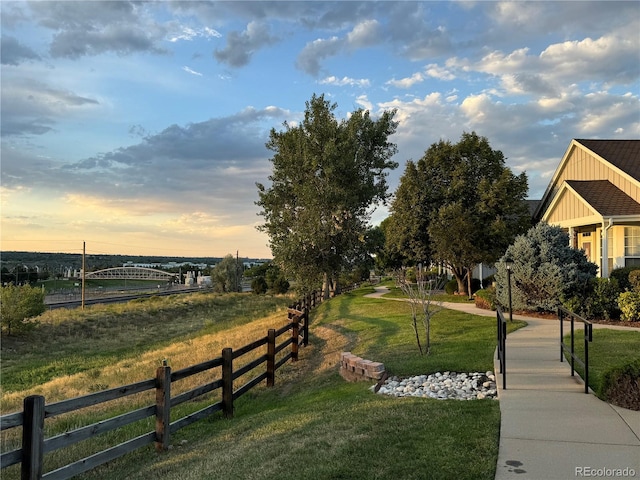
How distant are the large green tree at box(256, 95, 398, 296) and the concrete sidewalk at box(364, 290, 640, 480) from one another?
66.8ft

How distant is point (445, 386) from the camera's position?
7.66 m

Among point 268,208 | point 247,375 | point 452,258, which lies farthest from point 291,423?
point 268,208

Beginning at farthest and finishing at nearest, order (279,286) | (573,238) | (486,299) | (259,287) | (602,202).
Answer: (259,287)
(279,286)
(573,238)
(602,202)
(486,299)

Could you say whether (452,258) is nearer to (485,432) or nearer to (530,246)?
(530,246)

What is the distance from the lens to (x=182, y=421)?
22.6ft

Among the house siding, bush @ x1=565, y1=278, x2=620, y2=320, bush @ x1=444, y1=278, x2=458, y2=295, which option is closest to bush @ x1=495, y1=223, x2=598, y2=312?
bush @ x1=565, y1=278, x2=620, y2=320

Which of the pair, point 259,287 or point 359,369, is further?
point 259,287

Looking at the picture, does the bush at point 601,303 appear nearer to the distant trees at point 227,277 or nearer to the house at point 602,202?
the house at point 602,202

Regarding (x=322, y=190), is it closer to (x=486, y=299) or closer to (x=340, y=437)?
(x=486, y=299)

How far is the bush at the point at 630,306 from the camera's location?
546 inches

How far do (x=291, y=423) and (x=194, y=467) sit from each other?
4.46ft

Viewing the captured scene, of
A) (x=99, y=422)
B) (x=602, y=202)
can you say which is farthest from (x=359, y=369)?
(x=602, y=202)

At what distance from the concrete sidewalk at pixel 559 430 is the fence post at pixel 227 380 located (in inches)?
160

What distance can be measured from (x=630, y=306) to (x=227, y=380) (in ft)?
38.4
